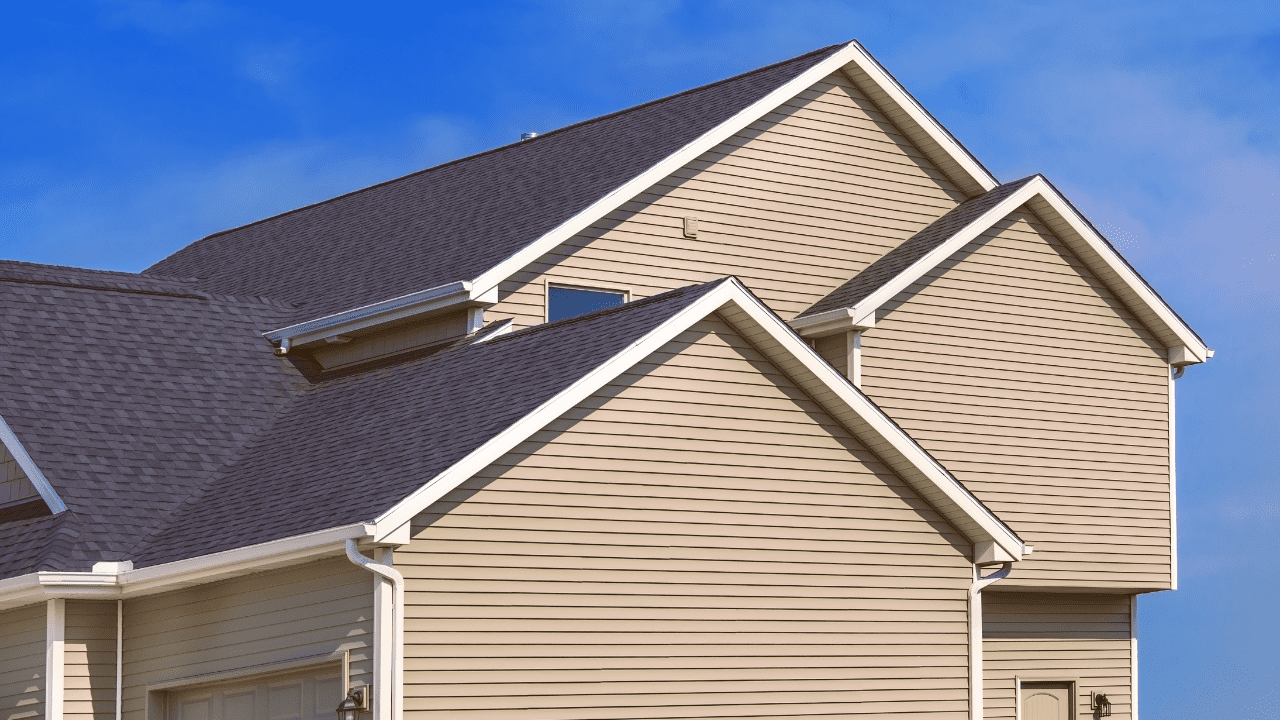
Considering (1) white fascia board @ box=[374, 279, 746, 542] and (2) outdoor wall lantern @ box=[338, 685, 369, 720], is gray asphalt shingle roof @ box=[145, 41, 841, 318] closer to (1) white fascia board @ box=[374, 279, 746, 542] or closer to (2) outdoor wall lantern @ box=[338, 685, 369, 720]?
(1) white fascia board @ box=[374, 279, 746, 542]

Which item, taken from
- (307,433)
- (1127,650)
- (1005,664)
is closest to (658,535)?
(307,433)

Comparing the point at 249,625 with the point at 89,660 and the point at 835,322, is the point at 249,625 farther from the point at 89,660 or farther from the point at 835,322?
the point at 835,322

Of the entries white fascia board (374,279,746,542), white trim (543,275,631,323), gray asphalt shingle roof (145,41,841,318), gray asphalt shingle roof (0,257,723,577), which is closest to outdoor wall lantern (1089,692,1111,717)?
white trim (543,275,631,323)

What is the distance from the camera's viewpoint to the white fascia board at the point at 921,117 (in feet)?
76.4

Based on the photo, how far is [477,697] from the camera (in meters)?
15.2

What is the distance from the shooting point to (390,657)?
14766 mm

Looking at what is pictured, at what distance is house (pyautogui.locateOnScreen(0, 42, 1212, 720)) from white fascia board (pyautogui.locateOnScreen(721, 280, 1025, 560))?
0.04 metres

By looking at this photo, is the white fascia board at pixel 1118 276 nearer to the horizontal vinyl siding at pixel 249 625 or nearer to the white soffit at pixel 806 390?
the white soffit at pixel 806 390

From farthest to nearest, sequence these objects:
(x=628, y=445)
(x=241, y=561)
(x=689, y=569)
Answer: (x=689, y=569)
(x=628, y=445)
(x=241, y=561)

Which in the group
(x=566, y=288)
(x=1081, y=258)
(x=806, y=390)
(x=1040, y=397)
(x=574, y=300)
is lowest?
(x=806, y=390)

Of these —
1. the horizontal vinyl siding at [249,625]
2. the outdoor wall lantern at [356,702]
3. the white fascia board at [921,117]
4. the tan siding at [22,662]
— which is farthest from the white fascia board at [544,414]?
the white fascia board at [921,117]

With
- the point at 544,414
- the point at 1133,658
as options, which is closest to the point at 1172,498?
the point at 1133,658

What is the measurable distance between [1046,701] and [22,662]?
12.1 meters

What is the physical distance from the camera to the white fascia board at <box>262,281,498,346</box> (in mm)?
20078
